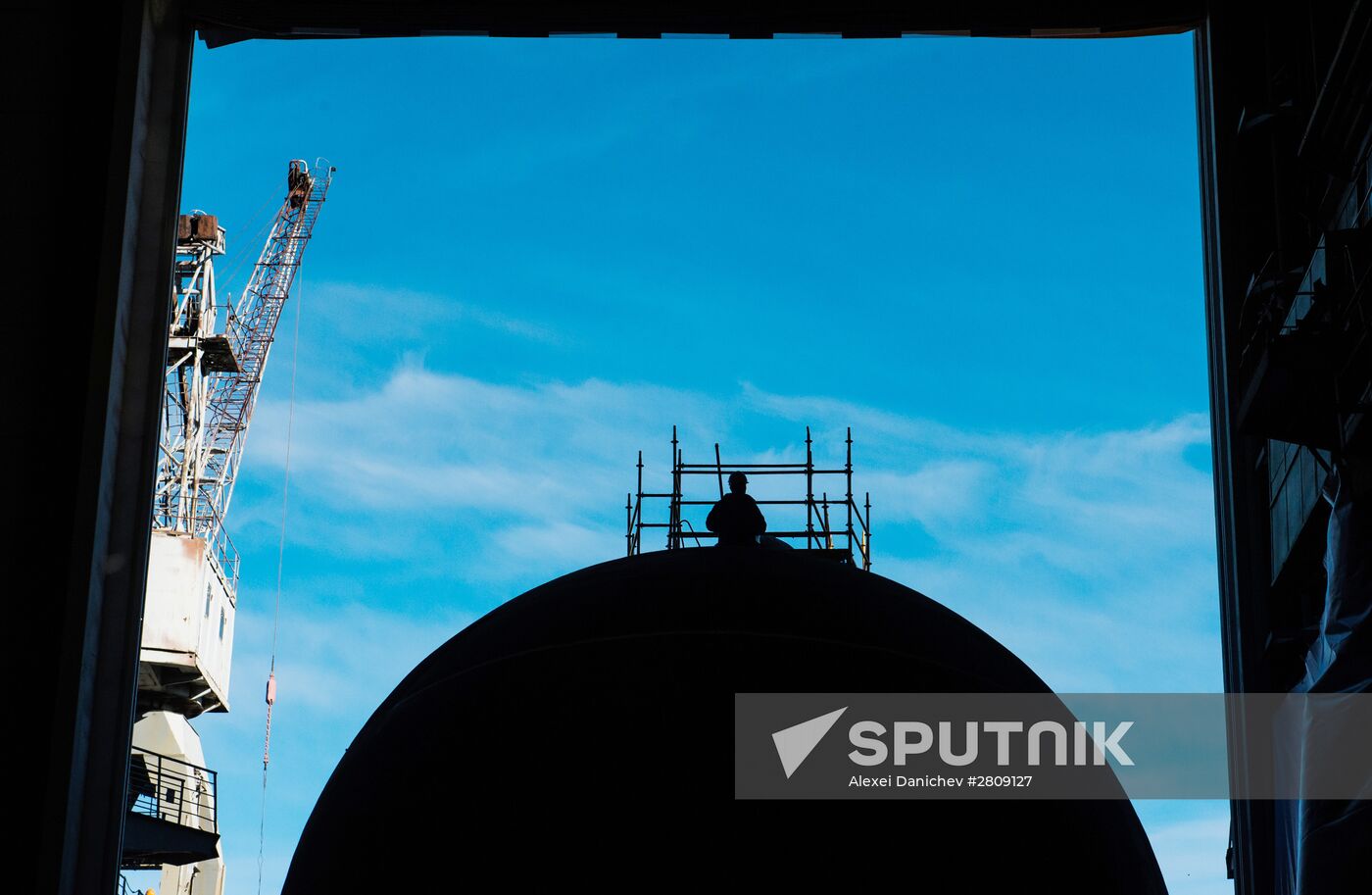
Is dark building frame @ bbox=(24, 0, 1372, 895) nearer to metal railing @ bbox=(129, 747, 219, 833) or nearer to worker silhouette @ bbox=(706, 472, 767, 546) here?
worker silhouette @ bbox=(706, 472, 767, 546)

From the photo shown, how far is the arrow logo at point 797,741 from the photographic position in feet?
17.0

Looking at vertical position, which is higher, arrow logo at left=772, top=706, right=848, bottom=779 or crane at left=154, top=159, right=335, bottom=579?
crane at left=154, top=159, right=335, bottom=579

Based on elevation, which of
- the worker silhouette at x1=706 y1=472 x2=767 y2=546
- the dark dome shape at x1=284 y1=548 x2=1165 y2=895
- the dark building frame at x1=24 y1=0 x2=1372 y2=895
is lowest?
the dark dome shape at x1=284 y1=548 x2=1165 y2=895

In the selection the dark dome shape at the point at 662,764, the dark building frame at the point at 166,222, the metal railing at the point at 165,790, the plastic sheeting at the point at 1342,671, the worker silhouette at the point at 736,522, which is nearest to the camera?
the dark dome shape at the point at 662,764

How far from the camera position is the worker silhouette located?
7332 mm

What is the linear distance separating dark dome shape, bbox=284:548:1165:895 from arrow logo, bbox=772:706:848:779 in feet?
0.52

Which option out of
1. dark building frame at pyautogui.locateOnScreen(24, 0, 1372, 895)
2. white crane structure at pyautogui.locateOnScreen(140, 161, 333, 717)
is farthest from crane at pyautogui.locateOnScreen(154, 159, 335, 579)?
dark building frame at pyautogui.locateOnScreen(24, 0, 1372, 895)

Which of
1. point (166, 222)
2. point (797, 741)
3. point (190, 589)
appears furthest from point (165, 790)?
point (797, 741)

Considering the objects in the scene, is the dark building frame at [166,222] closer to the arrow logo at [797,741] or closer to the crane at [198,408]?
the arrow logo at [797,741]

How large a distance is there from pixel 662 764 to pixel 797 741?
48cm

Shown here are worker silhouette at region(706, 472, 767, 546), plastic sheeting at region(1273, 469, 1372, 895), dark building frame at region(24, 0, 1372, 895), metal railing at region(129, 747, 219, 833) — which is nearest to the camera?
worker silhouette at region(706, 472, 767, 546)

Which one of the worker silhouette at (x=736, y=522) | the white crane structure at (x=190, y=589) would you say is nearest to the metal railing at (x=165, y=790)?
the white crane structure at (x=190, y=589)

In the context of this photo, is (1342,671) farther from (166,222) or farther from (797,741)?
(166,222)

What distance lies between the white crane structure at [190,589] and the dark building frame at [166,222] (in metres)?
16.1
